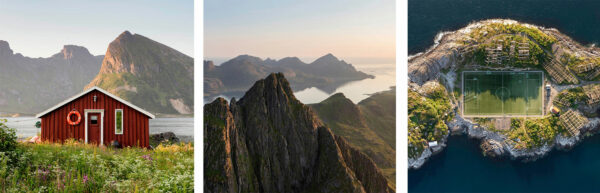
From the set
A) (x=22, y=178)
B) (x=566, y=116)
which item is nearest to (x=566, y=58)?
(x=566, y=116)

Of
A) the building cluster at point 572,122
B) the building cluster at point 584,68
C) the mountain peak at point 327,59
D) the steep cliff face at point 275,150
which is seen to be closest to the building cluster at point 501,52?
the building cluster at point 584,68

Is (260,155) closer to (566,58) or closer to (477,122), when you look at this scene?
(477,122)

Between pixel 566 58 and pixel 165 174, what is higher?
pixel 566 58

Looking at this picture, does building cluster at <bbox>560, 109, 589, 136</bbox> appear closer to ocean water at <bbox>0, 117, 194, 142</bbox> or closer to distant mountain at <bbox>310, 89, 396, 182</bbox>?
distant mountain at <bbox>310, 89, 396, 182</bbox>

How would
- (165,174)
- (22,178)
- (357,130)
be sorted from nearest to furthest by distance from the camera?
1. (22,178)
2. (165,174)
3. (357,130)

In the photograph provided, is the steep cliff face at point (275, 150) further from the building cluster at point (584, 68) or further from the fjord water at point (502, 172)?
the building cluster at point (584, 68)

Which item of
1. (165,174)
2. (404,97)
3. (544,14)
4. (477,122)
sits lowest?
(165,174)

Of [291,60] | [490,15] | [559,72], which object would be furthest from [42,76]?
[559,72]
